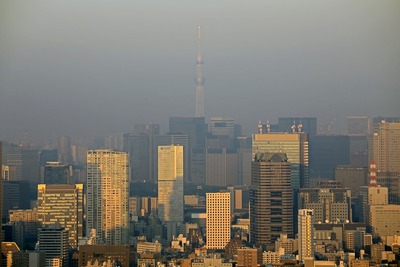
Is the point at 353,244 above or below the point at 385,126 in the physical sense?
below

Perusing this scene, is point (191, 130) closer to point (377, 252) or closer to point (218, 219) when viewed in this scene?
point (218, 219)

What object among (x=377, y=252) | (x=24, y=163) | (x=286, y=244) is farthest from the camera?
(x=24, y=163)

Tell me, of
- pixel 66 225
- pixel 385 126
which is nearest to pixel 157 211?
pixel 66 225

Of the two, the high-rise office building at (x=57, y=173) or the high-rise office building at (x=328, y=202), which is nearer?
the high-rise office building at (x=57, y=173)

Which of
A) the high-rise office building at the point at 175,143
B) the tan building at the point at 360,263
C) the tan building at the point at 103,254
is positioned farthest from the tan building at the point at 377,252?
the high-rise office building at the point at 175,143

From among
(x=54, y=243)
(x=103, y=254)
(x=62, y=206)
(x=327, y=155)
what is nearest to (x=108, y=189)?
(x=62, y=206)

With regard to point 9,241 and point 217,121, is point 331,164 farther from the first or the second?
point 9,241

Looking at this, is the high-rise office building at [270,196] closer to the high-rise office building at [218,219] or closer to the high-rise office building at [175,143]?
the high-rise office building at [218,219]
